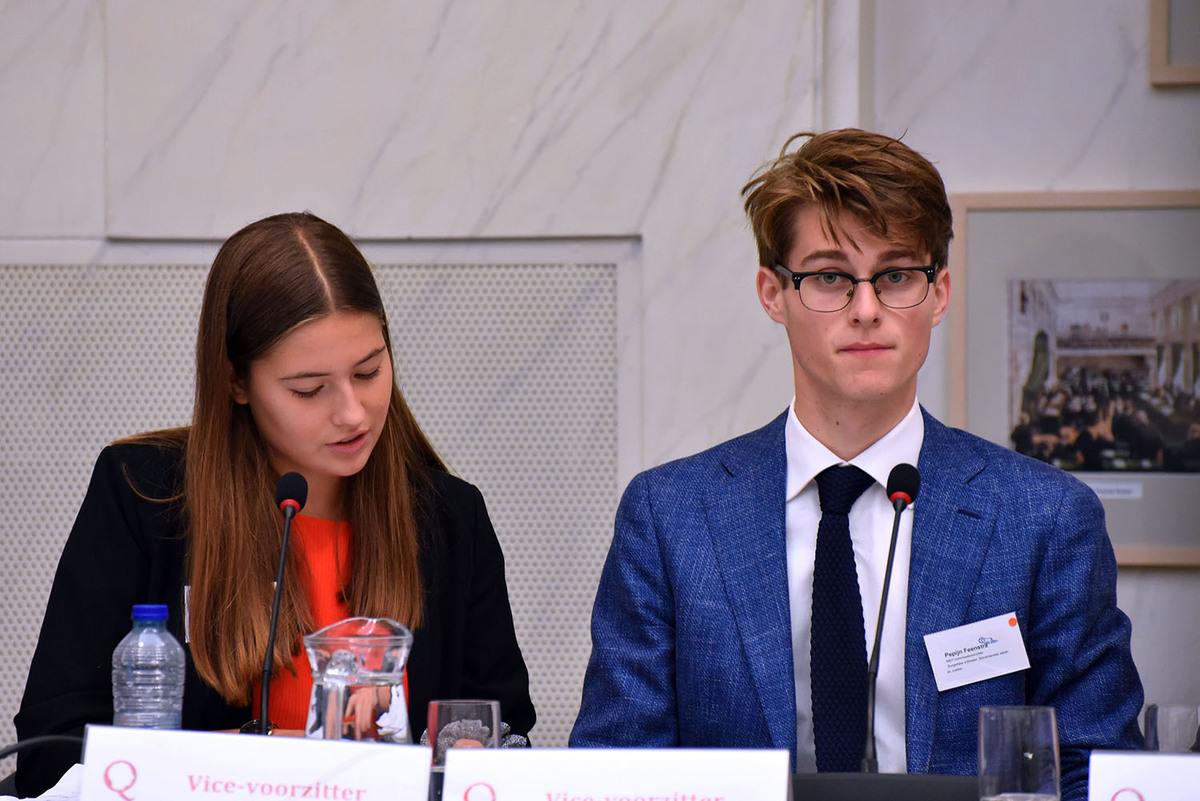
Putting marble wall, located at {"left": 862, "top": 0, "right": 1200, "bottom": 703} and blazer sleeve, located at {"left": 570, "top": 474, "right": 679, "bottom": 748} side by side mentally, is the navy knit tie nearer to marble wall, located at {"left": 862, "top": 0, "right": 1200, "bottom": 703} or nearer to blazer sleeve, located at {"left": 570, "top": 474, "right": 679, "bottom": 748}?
blazer sleeve, located at {"left": 570, "top": 474, "right": 679, "bottom": 748}

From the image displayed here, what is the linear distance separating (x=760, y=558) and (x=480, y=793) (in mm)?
820

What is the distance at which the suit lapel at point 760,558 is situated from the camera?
1.80m

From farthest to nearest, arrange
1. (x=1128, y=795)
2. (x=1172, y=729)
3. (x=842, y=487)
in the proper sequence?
1. (x=842, y=487)
2. (x=1172, y=729)
3. (x=1128, y=795)

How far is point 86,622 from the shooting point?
6.29ft

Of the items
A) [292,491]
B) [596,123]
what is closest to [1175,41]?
[596,123]

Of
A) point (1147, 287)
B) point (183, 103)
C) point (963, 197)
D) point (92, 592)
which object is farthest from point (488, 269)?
point (1147, 287)

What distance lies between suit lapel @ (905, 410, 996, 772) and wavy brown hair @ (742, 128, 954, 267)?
1.02 feet

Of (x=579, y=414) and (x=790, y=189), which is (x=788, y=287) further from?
(x=579, y=414)

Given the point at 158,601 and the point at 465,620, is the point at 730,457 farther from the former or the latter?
the point at 158,601

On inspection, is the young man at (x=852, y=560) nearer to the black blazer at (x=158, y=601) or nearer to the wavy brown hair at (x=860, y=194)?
the wavy brown hair at (x=860, y=194)

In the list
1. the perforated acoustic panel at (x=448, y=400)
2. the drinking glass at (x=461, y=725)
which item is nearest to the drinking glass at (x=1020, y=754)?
the drinking glass at (x=461, y=725)

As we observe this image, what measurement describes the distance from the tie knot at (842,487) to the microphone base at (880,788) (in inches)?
26.0

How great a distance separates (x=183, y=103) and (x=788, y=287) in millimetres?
1773

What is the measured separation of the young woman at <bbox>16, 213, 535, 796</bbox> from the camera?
1.89 m
